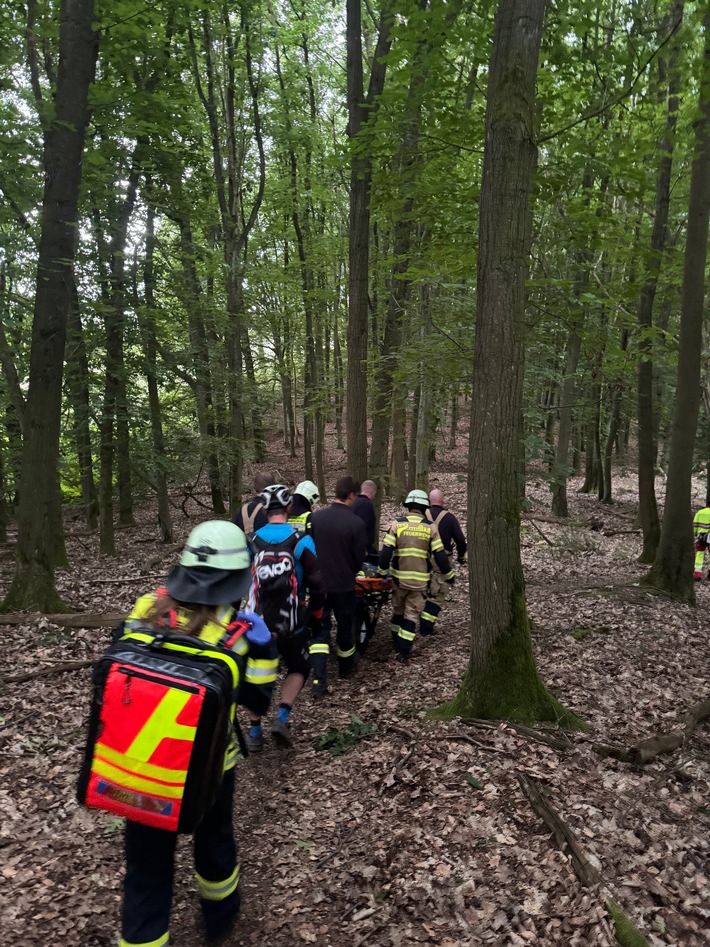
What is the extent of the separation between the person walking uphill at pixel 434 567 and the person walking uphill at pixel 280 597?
9.81 ft

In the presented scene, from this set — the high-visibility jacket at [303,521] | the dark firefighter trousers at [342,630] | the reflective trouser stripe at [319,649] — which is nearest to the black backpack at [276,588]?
the reflective trouser stripe at [319,649]

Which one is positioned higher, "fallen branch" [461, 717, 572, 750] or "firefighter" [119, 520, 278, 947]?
"firefighter" [119, 520, 278, 947]

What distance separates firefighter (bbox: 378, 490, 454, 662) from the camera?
8023 millimetres

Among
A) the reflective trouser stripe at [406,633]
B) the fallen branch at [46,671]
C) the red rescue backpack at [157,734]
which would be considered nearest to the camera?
the red rescue backpack at [157,734]

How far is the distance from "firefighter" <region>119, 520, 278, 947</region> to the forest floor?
1.35 ft

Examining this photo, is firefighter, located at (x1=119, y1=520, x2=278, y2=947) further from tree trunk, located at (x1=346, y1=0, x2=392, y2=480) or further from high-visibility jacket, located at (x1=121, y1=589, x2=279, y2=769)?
tree trunk, located at (x1=346, y1=0, x2=392, y2=480)

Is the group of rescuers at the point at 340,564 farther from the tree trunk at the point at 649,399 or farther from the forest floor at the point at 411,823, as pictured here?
→ the tree trunk at the point at 649,399

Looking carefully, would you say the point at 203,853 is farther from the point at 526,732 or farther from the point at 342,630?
the point at 342,630

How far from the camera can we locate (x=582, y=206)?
299 inches

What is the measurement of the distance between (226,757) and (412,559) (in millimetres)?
5221

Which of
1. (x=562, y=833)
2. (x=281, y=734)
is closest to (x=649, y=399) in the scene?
(x=281, y=734)

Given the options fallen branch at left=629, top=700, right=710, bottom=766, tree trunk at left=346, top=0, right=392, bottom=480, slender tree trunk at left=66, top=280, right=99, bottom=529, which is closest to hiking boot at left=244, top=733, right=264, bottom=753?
fallen branch at left=629, top=700, right=710, bottom=766

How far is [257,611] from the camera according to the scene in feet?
18.4

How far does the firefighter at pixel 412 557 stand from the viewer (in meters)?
8.02
